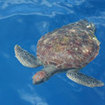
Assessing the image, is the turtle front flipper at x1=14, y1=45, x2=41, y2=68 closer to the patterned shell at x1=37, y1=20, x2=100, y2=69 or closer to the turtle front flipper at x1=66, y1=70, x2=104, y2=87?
the patterned shell at x1=37, y1=20, x2=100, y2=69

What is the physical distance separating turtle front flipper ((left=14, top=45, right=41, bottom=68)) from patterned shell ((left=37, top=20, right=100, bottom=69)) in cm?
20

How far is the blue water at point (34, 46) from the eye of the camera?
5660 millimetres

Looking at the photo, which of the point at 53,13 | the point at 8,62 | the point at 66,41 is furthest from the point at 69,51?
the point at 53,13

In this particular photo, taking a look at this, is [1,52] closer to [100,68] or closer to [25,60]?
[25,60]

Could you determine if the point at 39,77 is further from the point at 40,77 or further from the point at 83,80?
the point at 83,80

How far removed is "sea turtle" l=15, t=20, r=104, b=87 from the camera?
5.39 metres

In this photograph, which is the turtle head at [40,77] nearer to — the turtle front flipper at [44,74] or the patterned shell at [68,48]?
the turtle front flipper at [44,74]

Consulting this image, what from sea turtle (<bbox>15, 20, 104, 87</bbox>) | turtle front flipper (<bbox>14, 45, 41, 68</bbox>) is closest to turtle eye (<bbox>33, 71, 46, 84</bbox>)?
sea turtle (<bbox>15, 20, 104, 87</bbox>)

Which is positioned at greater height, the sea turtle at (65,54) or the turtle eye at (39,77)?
the sea turtle at (65,54)

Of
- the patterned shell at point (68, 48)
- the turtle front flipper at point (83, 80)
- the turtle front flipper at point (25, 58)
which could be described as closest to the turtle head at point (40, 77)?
the patterned shell at point (68, 48)

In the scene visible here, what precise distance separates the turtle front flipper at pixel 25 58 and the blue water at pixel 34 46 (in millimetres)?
318

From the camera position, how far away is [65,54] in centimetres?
540

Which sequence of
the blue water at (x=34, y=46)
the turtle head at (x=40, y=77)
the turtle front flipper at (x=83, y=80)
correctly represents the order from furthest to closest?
the blue water at (x=34, y=46) < the turtle front flipper at (x=83, y=80) < the turtle head at (x=40, y=77)

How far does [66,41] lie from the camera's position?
18.3 ft
